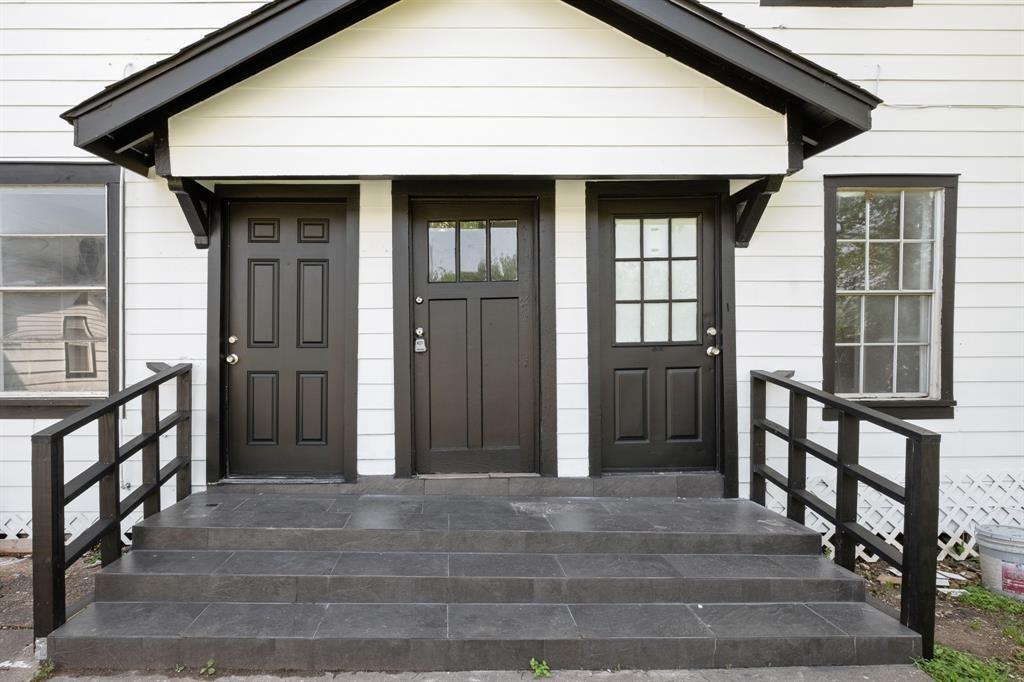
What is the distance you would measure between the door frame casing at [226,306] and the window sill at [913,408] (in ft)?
10.7

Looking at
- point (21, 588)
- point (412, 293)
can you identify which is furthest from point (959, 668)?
point (21, 588)

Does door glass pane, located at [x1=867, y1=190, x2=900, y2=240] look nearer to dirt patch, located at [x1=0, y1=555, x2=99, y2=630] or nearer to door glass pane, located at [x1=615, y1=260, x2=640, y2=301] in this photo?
door glass pane, located at [x1=615, y1=260, x2=640, y2=301]

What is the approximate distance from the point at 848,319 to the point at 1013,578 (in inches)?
70.8

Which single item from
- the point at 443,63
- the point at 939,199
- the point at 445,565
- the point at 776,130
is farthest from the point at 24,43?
the point at 939,199

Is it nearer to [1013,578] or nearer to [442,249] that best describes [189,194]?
[442,249]

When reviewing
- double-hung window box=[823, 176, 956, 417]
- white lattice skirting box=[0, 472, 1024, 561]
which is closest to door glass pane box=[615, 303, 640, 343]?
double-hung window box=[823, 176, 956, 417]

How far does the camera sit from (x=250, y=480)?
376cm

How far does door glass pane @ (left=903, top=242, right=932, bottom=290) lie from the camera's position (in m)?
3.97

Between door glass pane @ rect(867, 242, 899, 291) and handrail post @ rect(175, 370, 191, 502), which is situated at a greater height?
door glass pane @ rect(867, 242, 899, 291)

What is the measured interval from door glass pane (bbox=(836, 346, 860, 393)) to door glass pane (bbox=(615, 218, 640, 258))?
162 centimetres

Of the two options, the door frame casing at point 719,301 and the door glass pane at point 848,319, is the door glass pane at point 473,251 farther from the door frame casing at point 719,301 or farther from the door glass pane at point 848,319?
the door glass pane at point 848,319

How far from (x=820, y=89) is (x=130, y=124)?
381cm

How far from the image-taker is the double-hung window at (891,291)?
3889 mm

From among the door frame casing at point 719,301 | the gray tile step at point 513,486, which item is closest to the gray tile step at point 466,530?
the gray tile step at point 513,486
